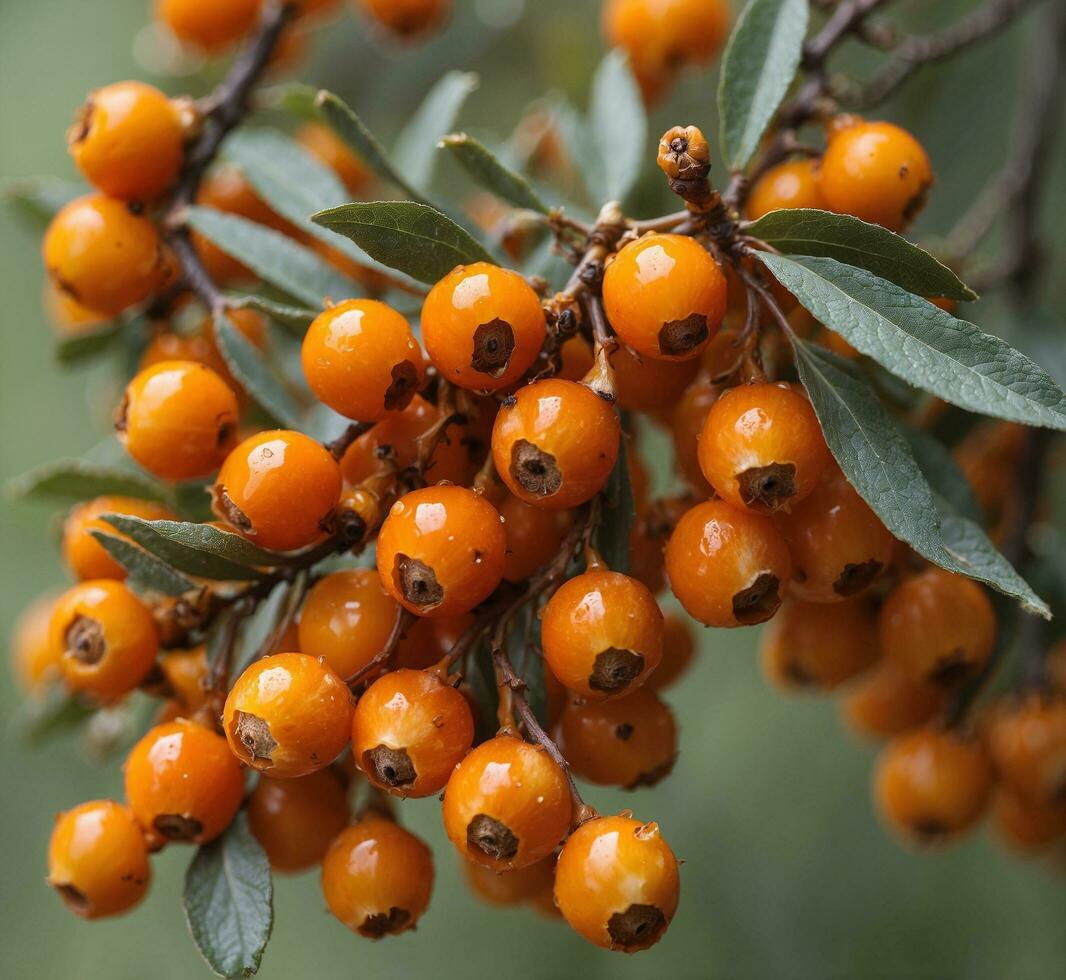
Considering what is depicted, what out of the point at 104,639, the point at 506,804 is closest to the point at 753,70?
the point at 506,804

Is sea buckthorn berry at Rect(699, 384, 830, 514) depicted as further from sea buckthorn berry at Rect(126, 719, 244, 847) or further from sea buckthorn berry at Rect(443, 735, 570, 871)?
sea buckthorn berry at Rect(126, 719, 244, 847)

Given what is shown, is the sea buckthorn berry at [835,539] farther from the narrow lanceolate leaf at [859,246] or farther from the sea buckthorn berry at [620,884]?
the sea buckthorn berry at [620,884]

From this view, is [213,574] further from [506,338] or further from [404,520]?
[506,338]

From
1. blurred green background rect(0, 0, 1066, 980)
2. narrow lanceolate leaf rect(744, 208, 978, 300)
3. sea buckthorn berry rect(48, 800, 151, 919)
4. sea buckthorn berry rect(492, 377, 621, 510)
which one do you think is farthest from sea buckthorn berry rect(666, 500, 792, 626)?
blurred green background rect(0, 0, 1066, 980)

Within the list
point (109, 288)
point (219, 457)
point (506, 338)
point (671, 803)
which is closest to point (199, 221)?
point (109, 288)

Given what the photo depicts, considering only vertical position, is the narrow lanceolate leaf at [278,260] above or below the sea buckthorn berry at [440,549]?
above

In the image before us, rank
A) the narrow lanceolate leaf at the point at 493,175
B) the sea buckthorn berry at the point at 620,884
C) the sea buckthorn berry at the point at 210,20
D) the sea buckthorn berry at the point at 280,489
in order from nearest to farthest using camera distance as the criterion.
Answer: the sea buckthorn berry at the point at 620,884 < the sea buckthorn berry at the point at 280,489 < the narrow lanceolate leaf at the point at 493,175 < the sea buckthorn berry at the point at 210,20

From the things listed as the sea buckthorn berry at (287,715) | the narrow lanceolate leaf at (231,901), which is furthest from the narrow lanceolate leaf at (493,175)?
the narrow lanceolate leaf at (231,901)
